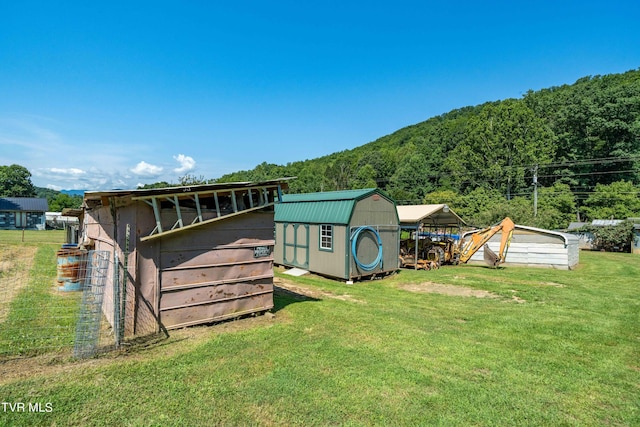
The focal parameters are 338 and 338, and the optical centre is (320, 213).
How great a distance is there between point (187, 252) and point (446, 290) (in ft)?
28.9

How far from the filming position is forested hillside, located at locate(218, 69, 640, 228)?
34406 mm

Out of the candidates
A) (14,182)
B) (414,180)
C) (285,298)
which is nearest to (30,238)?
(285,298)

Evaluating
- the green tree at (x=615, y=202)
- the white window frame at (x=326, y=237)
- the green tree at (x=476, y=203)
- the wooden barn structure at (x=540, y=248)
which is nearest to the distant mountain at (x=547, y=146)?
the green tree at (x=476, y=203)

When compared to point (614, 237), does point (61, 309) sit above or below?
above

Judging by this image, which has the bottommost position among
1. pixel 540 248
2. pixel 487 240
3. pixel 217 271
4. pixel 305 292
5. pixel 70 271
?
pixel 305 292

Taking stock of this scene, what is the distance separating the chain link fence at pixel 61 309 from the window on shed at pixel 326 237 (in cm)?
780

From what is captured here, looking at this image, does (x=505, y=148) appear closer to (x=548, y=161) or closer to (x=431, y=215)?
(x=548, y=161)

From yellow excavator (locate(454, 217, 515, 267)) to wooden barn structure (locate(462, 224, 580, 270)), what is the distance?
1133mm

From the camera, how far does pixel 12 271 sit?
1072 cm

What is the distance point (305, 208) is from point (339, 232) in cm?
252

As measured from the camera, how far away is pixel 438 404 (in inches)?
153

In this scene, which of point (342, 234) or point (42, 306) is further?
point (342, 234)

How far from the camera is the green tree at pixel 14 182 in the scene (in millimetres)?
53944

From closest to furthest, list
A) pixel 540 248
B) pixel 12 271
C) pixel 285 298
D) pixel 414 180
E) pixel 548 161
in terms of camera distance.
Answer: pixel 285 298, pixel 12 271, pixel 540 248, pixel 548 161, pixel 414 180
